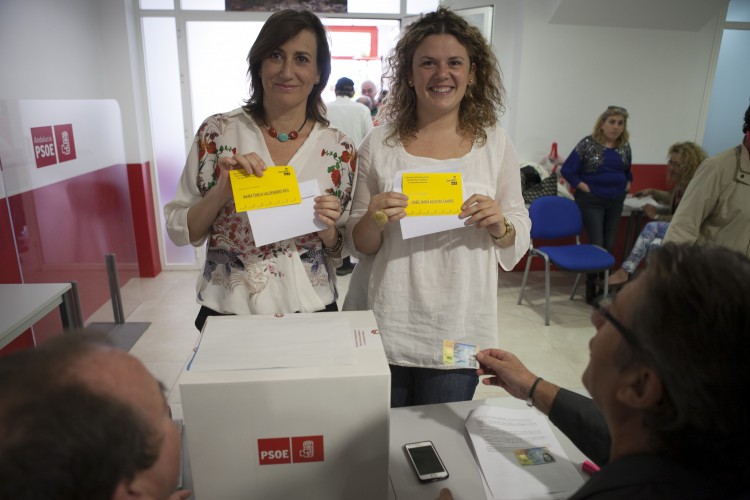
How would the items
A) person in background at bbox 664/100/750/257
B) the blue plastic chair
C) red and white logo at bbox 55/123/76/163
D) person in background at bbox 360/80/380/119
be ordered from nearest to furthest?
1. person in background at bbox 664/100/750/257
2. red and white logo at bbox 55/123/76/163
3. the blue plastic chair
4. person in background at bbox 360/80/380/119

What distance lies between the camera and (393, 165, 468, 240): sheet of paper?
1.44 meters

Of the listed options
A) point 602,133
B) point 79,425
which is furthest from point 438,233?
point 602,133

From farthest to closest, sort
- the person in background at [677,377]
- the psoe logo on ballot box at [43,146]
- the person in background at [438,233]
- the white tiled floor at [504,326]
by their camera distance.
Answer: the white tiled floor at [504,326] → the psoe logo on ballot box at [43,146] → the person in background at [438,233] → the person in background at [677,377]

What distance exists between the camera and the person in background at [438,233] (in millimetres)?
1504

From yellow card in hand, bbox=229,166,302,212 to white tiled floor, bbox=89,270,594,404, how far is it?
1910 millimetres

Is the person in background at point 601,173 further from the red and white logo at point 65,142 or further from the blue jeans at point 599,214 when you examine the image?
the red and white logo at point 65,142

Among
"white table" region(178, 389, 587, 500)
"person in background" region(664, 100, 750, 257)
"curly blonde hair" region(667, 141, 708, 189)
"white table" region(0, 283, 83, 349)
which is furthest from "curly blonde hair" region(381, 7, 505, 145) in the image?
"curly blonde hair" region(667, 141, 708, 189)

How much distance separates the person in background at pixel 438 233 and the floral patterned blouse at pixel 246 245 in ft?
0.53

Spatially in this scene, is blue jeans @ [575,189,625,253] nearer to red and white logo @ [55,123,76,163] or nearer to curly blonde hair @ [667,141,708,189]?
curly blonde hair @ [667,141,708,189]

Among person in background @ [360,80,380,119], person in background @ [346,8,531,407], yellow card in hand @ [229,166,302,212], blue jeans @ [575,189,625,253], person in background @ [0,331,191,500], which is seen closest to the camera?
person in background @ [0,331,191,500]

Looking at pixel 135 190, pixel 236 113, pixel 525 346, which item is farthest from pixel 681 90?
pixel 135 190

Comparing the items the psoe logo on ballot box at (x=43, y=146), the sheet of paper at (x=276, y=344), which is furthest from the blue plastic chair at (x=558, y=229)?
the psoe logo on ballot box at (x=43, y=146)

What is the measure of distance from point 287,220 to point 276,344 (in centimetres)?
44

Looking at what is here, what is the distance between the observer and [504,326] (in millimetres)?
4105
